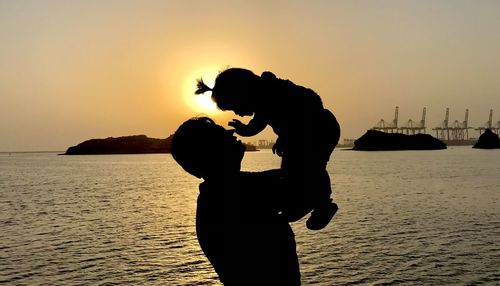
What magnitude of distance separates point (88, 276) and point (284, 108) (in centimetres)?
2691

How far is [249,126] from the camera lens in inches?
124

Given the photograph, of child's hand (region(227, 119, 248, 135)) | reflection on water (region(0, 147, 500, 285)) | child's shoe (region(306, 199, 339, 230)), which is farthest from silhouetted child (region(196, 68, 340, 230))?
reflection on water (region(0, 147, 500, 285))

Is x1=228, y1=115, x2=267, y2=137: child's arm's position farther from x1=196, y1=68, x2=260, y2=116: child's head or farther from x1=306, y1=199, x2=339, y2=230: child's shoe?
x1=306, y1=199, x2=339, y2=230: child's shoe

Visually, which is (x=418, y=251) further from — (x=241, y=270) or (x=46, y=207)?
(x=46, y=207)

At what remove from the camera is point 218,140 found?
3.06 metres

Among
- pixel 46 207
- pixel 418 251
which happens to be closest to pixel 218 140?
pixel 418 251

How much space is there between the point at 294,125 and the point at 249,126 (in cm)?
38

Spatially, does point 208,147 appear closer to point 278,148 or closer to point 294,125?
point 278,148

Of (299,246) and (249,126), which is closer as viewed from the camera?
(249,126)

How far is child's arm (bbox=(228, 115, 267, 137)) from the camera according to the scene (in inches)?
123

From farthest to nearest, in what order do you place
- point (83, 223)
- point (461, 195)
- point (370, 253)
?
point (461, 195)
point (83, 223)
point (370, 253)

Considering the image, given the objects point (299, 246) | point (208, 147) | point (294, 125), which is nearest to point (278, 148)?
point (294, 125)

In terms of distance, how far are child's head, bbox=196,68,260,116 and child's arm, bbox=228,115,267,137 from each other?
0.09m

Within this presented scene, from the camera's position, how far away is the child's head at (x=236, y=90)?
2957 mm
